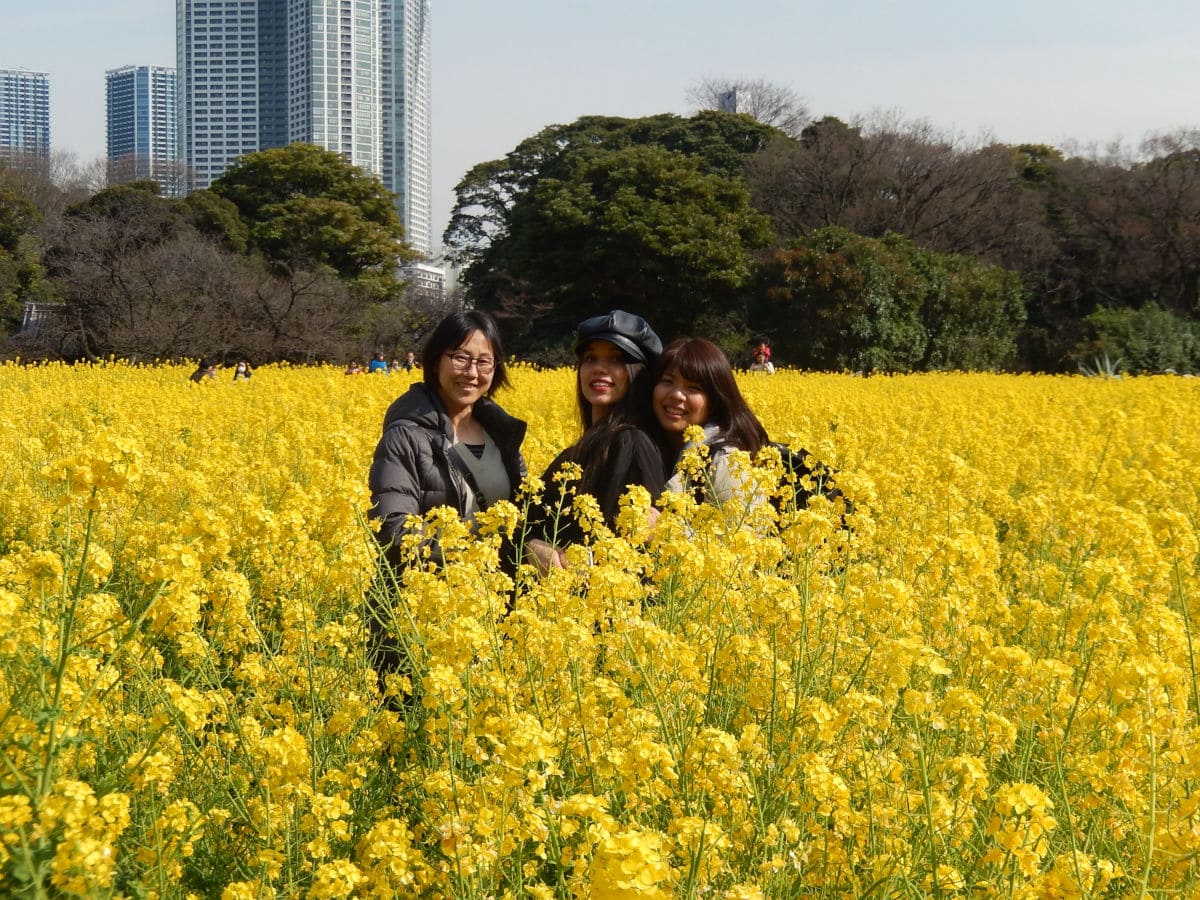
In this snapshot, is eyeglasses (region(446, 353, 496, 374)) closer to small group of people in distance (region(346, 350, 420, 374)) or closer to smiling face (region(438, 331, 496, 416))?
smiling face (region(438, 331, 496, 416))

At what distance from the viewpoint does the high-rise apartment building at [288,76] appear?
77188mm

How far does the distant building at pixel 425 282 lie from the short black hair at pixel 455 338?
3291 cm

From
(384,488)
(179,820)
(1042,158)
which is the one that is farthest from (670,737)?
(1042,158)

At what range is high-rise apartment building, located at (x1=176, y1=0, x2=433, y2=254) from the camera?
3039 inches

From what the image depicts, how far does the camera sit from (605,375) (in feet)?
12.9

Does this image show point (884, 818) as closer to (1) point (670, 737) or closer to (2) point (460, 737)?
(1) point (670, 737)

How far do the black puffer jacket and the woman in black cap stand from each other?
265mm

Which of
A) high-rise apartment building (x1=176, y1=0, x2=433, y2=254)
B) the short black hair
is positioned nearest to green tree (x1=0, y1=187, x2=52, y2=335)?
the short black hair

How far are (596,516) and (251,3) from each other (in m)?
85.2

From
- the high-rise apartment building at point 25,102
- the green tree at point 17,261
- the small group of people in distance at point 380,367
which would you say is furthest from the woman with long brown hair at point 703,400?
the high-rise apartment building at point 25,102

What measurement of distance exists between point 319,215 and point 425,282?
650 inches

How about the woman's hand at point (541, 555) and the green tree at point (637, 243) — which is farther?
the green tree at point (637, 243)

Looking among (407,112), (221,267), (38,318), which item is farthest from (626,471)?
(407,112)

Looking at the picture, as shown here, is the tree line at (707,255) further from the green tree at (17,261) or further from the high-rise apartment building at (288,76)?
the high-rise apartment building at (288,76)
